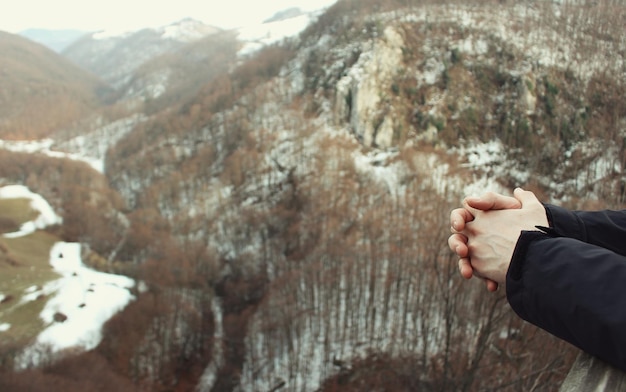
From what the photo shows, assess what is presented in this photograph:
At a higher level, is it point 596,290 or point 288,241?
point 596,290

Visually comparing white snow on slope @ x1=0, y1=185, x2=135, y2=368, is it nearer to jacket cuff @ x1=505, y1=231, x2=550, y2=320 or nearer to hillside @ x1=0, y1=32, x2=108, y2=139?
jacket cuff @ x1=505, y1=231, x2=550, y2=320

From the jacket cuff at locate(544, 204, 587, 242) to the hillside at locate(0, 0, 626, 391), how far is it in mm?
3589

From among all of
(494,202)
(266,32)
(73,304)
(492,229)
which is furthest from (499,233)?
(266,32)

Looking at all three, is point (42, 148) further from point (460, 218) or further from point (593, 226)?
point (593, 226)

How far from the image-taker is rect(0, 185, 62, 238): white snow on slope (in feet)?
149

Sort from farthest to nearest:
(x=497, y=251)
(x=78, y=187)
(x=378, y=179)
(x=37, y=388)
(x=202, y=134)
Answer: (x=202, y=134) → (x=78, y=187) → (x=378, y=179) → (x=37, y=388) → (x=497, y=251)

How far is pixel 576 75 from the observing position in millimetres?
48062

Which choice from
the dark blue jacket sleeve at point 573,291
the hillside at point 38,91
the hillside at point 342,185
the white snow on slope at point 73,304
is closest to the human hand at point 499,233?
the dark blue jacket sleeve at point 573,291

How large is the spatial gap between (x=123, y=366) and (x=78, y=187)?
140 feet

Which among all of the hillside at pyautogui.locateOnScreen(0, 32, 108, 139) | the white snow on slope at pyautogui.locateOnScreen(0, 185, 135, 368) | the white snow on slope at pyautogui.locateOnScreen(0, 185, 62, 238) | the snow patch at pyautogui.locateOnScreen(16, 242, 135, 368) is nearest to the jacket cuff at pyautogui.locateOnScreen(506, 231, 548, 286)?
the white snow on slope at pyautogui.locateOnScreen(0, 185, 135, 368)

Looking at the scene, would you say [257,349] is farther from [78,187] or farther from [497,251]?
[78,187]

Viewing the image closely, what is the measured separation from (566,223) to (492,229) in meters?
0.31

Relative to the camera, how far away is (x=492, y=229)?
189 centimetres

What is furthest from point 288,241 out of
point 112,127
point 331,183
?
point 112,127
